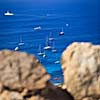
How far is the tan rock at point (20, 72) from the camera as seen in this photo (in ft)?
7.51

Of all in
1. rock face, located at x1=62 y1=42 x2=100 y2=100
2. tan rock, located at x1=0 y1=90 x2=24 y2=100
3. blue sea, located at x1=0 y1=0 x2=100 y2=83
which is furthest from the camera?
blue sea, located at x1=0 y1=0 x2=100 y2=83

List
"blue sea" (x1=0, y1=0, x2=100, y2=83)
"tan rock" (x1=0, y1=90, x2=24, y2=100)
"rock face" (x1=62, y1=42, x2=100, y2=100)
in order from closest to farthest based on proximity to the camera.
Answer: "tan rock" (x1=0, y1=90, x2=24, y2=100), "rock face" (x1=62, y1=42, x2=100, y2=100), "blue sea" (x1=0, y1=0, x2=100, y2=83)

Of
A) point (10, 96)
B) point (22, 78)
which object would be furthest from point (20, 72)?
point (10, 96)

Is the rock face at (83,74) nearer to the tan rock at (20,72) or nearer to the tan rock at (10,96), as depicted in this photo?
the tan rock at (20,72)

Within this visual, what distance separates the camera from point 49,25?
16.4 ft

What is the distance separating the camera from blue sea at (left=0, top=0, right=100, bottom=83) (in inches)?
191

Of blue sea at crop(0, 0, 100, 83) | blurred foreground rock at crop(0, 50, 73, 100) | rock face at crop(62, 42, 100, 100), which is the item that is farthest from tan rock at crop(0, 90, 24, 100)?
blue sea at crop(0, 0, 100, 83)

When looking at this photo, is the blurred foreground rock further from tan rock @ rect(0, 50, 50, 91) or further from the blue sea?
the blue sea

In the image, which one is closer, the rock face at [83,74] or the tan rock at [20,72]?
the tan rock at [20,72]

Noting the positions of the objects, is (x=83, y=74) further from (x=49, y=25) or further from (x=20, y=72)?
(x=49, y=25)

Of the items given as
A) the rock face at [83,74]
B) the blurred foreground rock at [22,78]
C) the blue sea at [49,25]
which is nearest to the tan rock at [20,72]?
the blurred foreground rock at [22,78]

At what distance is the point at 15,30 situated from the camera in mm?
4969

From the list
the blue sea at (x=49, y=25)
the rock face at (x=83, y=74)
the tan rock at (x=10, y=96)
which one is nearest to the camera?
the tan rock at (x=10, y=96)

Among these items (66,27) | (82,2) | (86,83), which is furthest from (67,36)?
(86,83)
